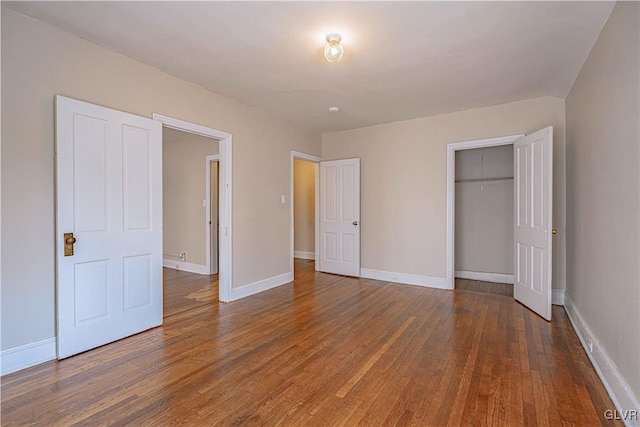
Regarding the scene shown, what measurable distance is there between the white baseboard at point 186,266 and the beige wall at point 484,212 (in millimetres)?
4574

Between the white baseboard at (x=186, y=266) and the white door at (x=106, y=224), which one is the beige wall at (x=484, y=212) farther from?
the white door at (x=106, y=224)

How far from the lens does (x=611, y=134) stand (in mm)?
2250

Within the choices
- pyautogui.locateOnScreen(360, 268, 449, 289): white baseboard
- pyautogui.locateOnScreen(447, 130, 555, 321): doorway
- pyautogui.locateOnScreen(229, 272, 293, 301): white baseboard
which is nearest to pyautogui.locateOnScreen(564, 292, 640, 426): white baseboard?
pyautogui.locateOnScreen(447, 130, 555, 321): doorway

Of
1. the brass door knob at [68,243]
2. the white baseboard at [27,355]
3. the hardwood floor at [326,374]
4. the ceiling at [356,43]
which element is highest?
the ceiling at [356,43]

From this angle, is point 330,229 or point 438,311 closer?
point 438,311

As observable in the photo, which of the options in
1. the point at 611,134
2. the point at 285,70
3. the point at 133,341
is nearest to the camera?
the point at 611,134

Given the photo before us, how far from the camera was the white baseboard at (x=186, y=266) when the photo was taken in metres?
5.74

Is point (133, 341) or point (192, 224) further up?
point (192, 224)

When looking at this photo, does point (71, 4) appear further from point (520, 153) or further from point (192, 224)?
point (520, 153)

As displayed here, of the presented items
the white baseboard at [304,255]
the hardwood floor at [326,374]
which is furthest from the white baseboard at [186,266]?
the white baseboard at [304,255]

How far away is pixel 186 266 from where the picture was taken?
19.6 ft

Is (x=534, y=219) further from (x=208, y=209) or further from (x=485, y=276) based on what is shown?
(x=208, y=209)

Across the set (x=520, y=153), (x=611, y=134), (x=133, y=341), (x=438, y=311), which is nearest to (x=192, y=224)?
(x=133, y=341)

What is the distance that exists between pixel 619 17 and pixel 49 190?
4287 mm
